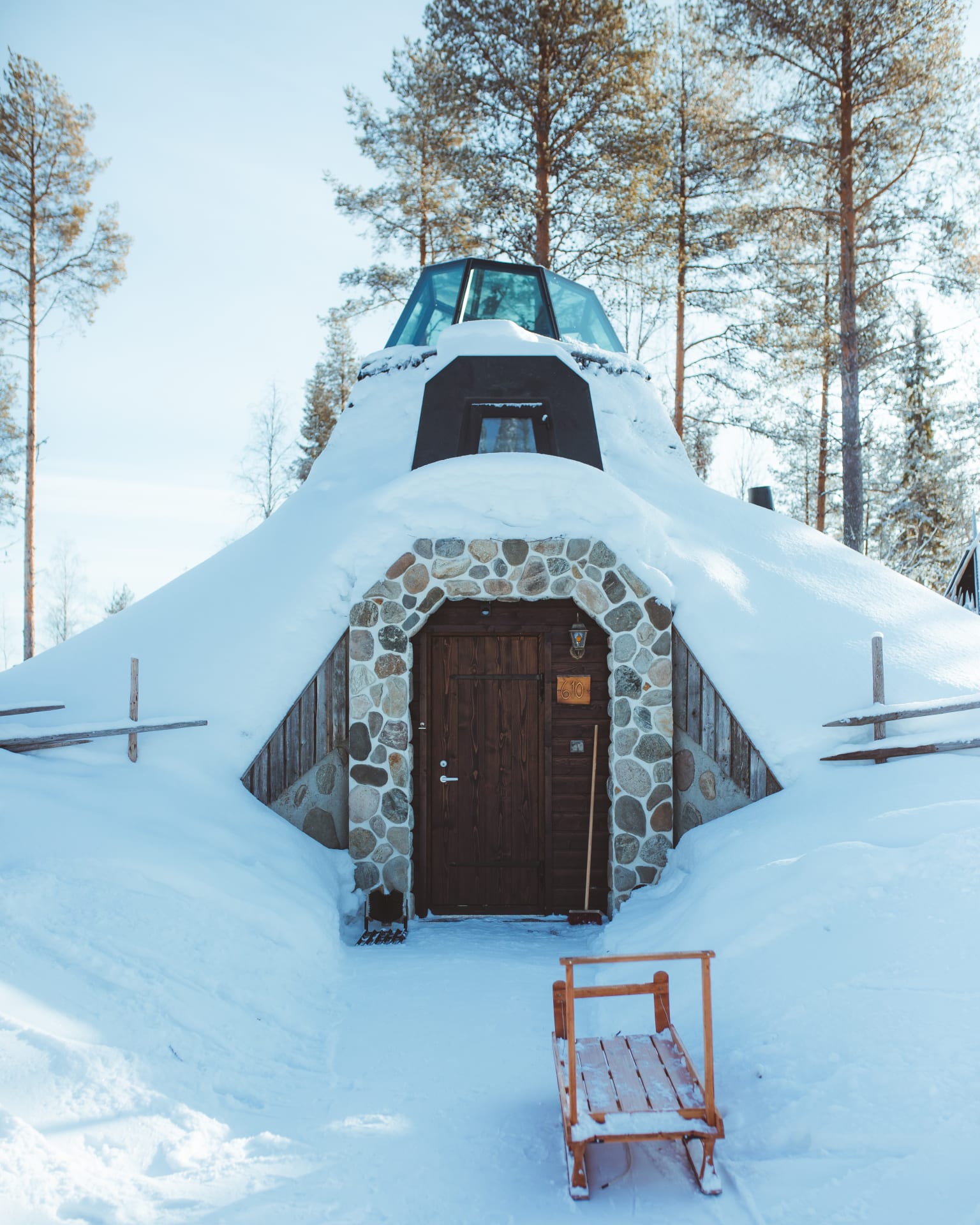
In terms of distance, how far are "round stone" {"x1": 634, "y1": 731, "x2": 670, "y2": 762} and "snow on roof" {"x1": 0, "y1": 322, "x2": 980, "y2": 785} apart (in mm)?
595

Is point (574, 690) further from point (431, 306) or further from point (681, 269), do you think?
point (681, 269)

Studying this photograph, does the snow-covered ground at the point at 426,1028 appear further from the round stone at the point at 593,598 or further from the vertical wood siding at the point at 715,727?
the round stone at the point at 593,598

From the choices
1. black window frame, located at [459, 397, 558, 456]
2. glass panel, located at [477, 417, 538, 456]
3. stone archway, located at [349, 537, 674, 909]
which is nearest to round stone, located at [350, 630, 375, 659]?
stone archway, located at [349, 537, 674, 909]

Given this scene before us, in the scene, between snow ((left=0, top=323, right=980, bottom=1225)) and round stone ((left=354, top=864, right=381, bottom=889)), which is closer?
snow ((left=0, top=323, right=980, bottom=1225))

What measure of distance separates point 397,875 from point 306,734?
4.28 ft

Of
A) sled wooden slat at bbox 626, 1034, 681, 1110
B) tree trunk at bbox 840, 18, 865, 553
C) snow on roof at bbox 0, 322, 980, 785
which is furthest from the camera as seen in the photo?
tree trunk at bbox 840, 18, 865, 553

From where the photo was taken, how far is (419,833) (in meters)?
6.75

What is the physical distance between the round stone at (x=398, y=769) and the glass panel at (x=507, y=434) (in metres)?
3.79

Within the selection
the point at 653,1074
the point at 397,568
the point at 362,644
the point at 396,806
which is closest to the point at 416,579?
the point at 397,568

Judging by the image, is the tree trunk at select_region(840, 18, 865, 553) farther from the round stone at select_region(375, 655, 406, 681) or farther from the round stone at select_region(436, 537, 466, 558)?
the round stone at select_region(375, 655, 406, 681)

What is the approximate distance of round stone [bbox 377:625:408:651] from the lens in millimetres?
6594

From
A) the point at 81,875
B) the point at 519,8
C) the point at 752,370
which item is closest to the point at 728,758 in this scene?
the point at 81,875

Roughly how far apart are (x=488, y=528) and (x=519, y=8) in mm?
11221

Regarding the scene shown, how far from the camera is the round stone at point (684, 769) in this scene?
654 cm
